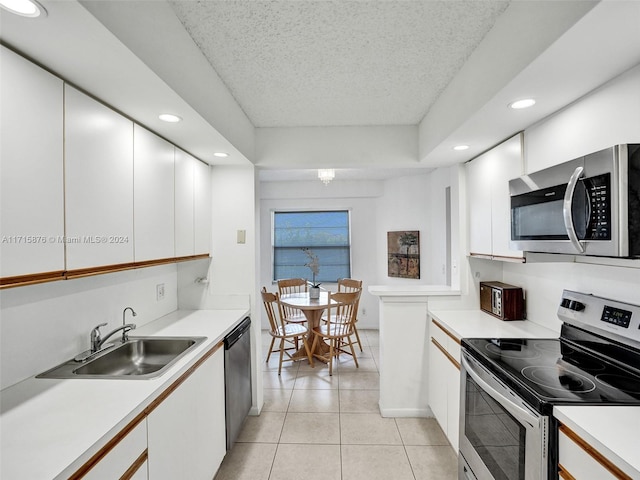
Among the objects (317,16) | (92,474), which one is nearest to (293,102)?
(317,16)

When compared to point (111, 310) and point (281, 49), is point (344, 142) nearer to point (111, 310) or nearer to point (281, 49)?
point (281, 49)

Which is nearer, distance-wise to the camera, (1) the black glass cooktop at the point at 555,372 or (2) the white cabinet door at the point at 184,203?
(1) the black glass cooktop at the point at 555,372

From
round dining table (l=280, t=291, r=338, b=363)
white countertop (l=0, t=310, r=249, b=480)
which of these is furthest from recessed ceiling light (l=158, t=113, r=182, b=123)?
round dining table (l=280, t=291, r=338, b=363)

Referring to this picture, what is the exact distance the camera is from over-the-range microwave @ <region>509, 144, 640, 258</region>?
1.12 m

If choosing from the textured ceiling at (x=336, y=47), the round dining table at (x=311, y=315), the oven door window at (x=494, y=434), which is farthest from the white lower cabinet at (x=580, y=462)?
the round dining table at (x=311, y=315)

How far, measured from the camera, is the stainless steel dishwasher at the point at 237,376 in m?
2.20

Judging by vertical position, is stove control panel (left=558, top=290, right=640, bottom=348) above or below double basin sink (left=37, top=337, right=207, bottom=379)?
above

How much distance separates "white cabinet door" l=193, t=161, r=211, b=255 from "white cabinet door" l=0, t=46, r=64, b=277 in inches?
49.4

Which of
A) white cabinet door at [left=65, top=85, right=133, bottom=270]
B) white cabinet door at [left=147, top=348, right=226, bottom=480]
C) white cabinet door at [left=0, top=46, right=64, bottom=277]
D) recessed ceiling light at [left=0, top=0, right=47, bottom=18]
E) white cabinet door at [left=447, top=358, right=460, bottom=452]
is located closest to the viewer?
recessed ceiling light at [left=0, top=0, right=47, bottom=18]

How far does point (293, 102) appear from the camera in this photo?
2.26m

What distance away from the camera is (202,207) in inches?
102

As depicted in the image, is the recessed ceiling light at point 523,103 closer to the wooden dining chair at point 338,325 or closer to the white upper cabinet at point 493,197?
the white upper cabinet at point 493,197

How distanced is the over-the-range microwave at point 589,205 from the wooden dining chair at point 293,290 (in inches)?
123

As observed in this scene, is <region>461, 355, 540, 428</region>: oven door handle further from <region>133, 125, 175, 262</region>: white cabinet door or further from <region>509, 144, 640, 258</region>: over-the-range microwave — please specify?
<region>133, 125, 175, 262</region>: white cabinet door
